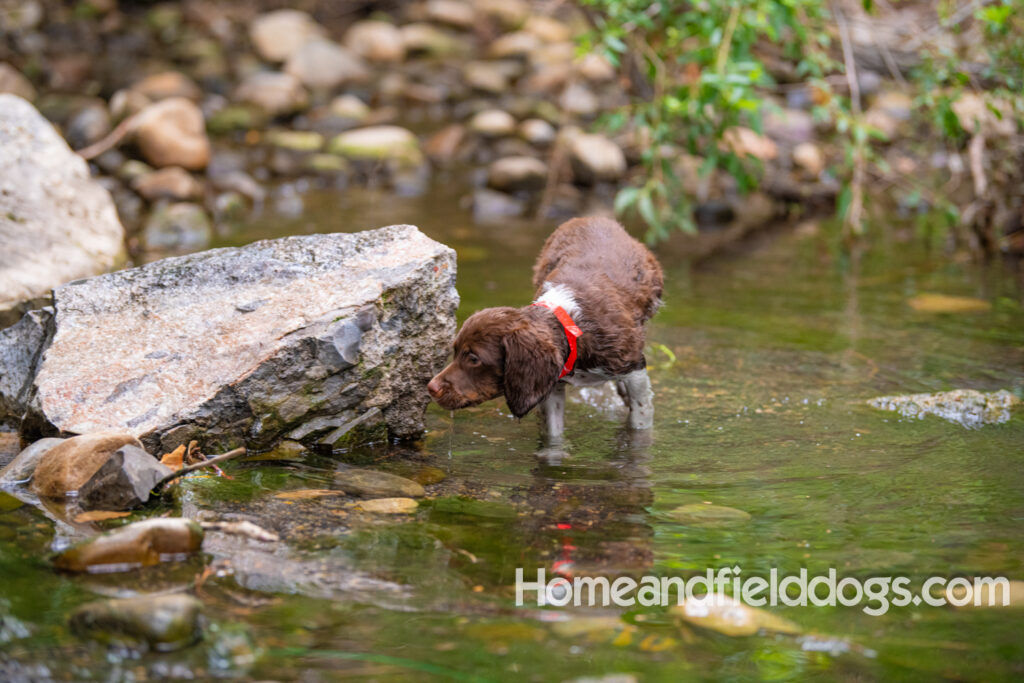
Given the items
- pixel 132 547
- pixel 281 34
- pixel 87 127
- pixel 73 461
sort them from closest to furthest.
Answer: pixel 132 547
pixel 73 461
pixel 87 127
pixel 281 34

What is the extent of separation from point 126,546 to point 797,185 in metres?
11.6

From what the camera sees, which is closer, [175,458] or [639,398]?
[175,458]

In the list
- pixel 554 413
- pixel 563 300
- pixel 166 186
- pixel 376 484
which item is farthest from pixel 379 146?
pixel 376 484

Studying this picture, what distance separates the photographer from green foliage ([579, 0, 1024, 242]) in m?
8.41

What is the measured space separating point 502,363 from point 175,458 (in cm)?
161

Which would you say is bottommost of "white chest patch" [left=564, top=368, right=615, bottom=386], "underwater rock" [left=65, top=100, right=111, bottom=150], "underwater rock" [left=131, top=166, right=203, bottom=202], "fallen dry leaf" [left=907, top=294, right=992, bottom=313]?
"fallen dry leaf" [left=907, top=294, right=992, bottom=313]

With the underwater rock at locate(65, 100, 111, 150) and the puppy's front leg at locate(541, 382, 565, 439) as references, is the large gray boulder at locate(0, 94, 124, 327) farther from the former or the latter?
the underwater rock at locate(65, 100, 111, 150)

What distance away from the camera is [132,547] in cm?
361

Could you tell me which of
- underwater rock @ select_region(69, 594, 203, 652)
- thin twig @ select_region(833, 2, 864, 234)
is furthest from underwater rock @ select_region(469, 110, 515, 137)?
underwater rock @ select_region(69, 594, 203, 652)

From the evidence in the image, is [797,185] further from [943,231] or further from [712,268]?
[712,268]

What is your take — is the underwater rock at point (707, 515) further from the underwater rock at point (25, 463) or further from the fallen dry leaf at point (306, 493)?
the underwater rock at point (25, 463)

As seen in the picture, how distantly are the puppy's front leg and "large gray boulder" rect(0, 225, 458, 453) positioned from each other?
646 millimetres

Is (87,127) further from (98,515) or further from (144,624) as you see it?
(144,624)

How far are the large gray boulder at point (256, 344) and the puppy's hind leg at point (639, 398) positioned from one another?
1025 mm
